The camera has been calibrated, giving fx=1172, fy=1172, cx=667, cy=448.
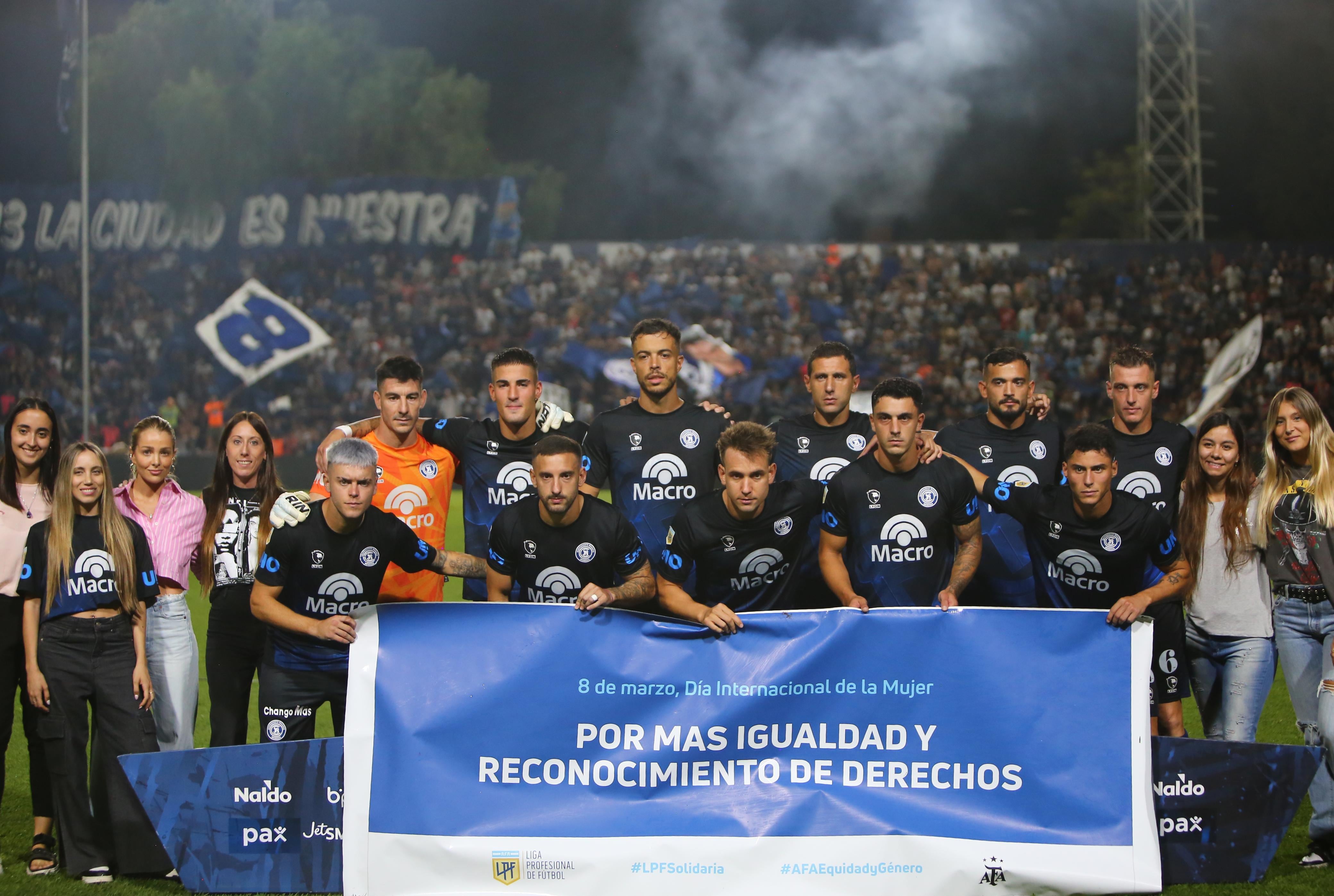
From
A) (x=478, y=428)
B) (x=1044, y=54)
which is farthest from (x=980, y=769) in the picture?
(x=1044, y=54)

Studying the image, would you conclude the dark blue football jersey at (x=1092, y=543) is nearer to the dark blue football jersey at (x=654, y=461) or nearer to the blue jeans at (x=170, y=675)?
the dark blue football jersey at (x=654, y=461)

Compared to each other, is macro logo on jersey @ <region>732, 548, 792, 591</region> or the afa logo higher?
macro logo on jersey @ <region>732, 548, 792, 591</region>

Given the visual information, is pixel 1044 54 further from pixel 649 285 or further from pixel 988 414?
pixel 988 414

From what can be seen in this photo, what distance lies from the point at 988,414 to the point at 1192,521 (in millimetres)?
1189

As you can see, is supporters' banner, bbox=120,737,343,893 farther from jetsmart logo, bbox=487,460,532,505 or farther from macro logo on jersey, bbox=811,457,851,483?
macro logo on jersey, bbox=811,457,851,483

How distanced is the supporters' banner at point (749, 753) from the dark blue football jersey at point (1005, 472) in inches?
50.3

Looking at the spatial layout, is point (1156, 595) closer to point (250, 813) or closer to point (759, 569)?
point (759, 569)

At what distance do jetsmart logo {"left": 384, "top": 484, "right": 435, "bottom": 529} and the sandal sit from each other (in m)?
2.10

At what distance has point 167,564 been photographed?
213 inches

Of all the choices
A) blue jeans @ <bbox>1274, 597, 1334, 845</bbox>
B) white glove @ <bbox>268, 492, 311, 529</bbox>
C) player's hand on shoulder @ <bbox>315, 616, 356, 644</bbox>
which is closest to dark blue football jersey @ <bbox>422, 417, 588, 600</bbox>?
white glove @ <bbox>268, 492, 311, 529</bbox>

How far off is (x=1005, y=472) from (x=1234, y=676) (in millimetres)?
1418

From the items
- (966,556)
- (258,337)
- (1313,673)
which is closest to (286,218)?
(258,337)

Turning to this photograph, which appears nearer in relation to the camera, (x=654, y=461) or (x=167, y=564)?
(x=167, y=564)

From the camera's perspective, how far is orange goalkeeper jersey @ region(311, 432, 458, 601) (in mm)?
5859
